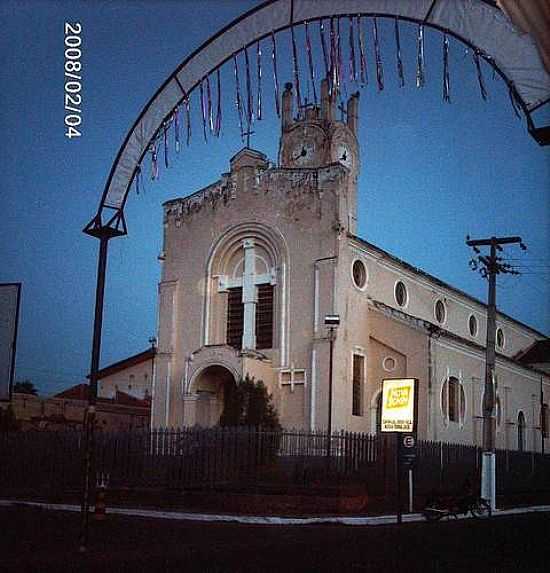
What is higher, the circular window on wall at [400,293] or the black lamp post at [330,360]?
the circular window on wall at [400,293]

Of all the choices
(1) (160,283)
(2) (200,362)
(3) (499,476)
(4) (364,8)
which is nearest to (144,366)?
(1) (160,283)

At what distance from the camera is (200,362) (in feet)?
106

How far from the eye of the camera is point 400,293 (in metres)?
37.0

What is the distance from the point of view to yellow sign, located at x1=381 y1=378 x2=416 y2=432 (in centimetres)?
1574

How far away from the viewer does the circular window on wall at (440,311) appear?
132 feet

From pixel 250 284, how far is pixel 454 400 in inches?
387

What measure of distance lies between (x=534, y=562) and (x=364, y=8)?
27.7ft

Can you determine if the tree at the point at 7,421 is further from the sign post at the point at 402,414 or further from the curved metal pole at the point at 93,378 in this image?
the curved metal pole at the point at 93,378

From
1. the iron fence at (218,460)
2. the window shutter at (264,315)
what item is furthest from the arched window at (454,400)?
the window shutter at (264,315)

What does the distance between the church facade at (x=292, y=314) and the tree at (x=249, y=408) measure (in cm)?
58

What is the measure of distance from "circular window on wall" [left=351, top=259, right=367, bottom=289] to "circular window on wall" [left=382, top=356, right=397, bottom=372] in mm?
3071

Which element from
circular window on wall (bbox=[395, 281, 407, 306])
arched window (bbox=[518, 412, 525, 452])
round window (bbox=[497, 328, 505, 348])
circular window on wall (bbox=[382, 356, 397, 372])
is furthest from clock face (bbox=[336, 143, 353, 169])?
arched window (bbox=[518, 412, 525, 452])

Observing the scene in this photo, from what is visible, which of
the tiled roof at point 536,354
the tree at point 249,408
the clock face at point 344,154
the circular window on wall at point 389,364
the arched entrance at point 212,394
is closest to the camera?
the tree at point 249,408

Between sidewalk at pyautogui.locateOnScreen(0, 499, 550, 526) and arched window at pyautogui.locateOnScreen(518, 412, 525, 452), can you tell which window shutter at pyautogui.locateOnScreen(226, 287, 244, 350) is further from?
arched window at pyautogui.locateOnScreen(518, 412, 525, 452)
